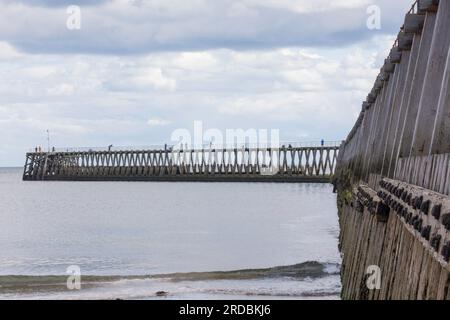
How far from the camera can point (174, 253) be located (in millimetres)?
37688

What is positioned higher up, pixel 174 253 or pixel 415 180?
pixel 415 180

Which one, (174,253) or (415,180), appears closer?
(415,180)

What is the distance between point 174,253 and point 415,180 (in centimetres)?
2982

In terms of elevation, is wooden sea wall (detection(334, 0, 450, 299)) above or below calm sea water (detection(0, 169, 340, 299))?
above

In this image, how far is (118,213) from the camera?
71.8 meters

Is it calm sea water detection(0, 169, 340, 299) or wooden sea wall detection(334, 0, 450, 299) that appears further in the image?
calm sea water detection(0, 169, 340, 299)

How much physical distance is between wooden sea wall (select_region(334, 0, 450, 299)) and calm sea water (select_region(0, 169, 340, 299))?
30.0ft

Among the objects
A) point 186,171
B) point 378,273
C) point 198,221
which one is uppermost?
point 378,273

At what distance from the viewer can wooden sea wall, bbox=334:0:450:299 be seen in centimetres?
625

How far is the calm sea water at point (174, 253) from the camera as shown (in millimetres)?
24641

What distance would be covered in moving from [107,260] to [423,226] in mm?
29601

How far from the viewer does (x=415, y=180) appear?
827cm

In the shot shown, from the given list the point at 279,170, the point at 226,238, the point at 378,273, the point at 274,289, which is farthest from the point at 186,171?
the point at 378,273

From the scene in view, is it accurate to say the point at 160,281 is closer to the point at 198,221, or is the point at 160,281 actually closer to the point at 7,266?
the point at 7,266
